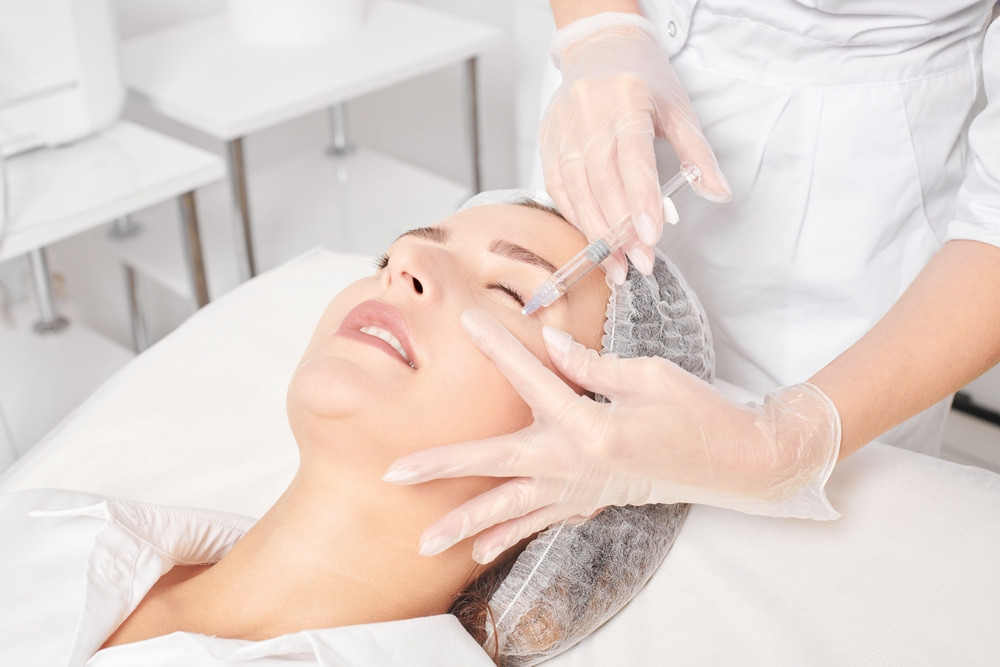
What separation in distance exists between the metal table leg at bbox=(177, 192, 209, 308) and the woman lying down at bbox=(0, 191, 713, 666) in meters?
0.93

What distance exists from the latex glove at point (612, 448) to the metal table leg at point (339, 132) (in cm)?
193

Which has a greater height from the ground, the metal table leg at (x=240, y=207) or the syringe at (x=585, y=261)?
the syringe at (x=585, y=261)

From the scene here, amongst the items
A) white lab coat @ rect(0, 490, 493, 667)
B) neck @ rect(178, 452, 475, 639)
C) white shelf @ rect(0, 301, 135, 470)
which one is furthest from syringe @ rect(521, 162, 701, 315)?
white shelf @ rect(0, 301, 135, 470)

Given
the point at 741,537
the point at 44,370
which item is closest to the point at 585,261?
the point at 741,537

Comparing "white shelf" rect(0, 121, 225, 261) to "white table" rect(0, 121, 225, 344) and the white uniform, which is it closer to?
"white table" rect(0, 121, 225, 344)

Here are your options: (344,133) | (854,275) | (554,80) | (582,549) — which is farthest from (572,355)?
(344,133)

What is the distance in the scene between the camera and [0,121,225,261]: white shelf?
5.68 feet

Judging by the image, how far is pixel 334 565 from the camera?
3.40ft

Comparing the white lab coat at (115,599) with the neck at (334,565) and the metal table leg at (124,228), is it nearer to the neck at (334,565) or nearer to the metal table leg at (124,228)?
the neck at (334,565)

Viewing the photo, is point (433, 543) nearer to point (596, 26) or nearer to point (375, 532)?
point (375, 532)

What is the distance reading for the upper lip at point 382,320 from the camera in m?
1.03

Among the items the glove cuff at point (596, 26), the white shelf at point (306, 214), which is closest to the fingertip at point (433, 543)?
the glove cuff at point (596, 26)

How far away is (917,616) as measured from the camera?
3.57 feet

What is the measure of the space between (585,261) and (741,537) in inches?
16.5
